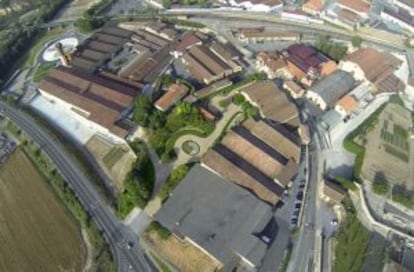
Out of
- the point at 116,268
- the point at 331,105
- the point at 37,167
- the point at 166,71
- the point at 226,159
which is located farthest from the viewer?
the point at 166,71

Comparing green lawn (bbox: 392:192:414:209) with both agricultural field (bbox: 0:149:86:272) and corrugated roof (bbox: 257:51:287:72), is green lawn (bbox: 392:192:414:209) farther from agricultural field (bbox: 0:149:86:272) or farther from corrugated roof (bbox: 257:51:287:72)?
agricultural field (bbox: 0:149:86:272)

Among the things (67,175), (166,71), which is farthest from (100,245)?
(166,71)

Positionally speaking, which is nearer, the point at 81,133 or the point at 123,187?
the point at 123,187

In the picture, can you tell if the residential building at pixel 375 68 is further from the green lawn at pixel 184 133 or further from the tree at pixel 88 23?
the tree at pixel 88 23

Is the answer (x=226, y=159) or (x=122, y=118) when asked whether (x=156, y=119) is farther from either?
(x=226, y=159)

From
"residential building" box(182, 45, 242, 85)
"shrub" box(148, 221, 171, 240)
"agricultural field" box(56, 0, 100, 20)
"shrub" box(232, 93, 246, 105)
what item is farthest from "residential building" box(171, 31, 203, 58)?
"shrub" box(148, 221, 171, 240)

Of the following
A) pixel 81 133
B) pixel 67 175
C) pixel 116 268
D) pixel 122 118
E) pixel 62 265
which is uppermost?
pixel 122 118

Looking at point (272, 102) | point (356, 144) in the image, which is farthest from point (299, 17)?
point (356, 144)
